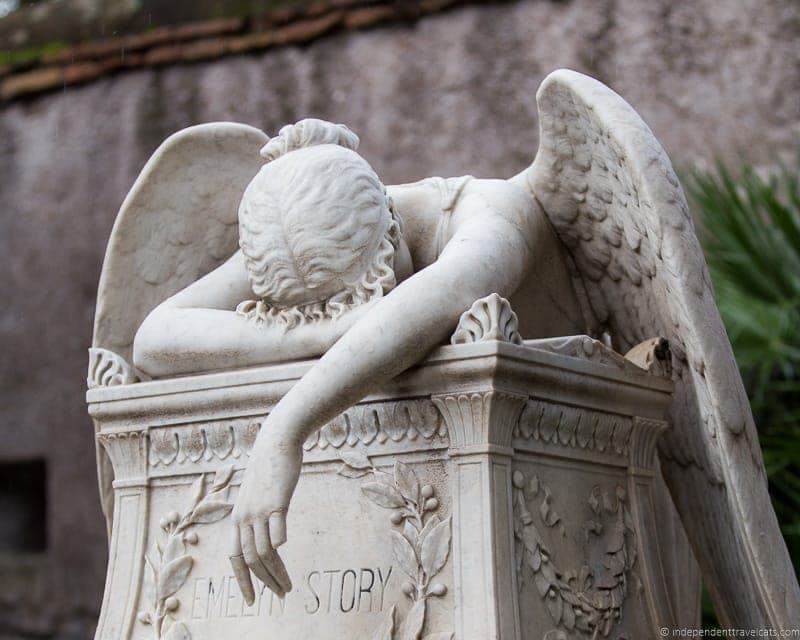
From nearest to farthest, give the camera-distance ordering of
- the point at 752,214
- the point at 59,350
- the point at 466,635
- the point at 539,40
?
1. the point at 466,635
2. the point at 752,214
3. the point at 539,40
4. the point at 59,350

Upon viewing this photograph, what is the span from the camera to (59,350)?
6.88 meters

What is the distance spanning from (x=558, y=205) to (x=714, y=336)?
50 cm

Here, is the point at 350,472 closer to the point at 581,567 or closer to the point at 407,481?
the point at 407,481

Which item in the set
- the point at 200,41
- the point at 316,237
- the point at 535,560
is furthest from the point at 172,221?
the point at 200,41

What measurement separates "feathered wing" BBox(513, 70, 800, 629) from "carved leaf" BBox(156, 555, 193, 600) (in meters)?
1.02

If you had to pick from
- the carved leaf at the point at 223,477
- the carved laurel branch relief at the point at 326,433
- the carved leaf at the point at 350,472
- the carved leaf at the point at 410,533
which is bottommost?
the carved leaf at the point at 410,533

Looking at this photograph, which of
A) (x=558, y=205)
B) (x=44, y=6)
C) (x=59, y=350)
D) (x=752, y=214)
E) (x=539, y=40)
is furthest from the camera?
(x=44, y=6)

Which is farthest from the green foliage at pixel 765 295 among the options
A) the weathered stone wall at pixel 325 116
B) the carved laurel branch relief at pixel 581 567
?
the carved laurel branch relief at pixel 581 567

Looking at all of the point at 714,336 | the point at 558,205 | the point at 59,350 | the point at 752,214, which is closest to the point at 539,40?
the point at 752,214

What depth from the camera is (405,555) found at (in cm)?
247

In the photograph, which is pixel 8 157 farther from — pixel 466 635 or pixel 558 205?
pixel 466 635

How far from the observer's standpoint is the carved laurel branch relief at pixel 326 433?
250 cm

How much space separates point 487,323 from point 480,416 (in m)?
0.16

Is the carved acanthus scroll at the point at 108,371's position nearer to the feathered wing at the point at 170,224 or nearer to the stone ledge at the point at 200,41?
the feathered wing at the point at 170,224
